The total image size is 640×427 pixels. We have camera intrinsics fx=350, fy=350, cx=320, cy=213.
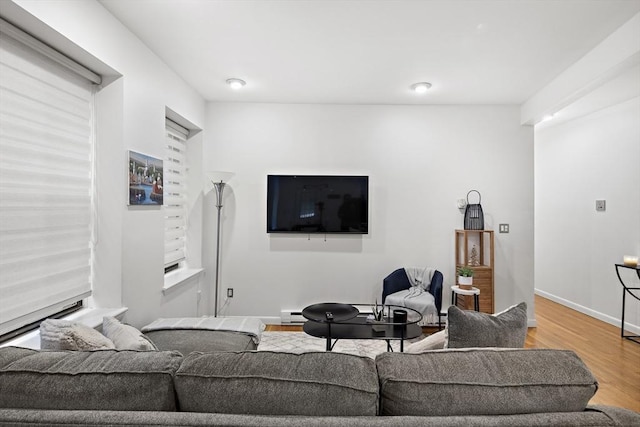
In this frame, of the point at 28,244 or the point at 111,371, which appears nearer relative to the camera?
the point at 111,371

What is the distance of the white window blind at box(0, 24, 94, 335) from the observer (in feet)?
5.99

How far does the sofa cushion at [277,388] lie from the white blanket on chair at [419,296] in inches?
109

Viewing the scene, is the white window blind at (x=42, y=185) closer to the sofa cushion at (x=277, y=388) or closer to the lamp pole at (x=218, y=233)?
the sofa cushion at (x=277, y=388)

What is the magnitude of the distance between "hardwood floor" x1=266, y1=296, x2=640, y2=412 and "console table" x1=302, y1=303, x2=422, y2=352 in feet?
4.42

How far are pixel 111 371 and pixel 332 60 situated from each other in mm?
2833

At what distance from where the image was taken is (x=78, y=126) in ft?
7.71

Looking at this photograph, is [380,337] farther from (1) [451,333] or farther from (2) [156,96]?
(2) [156,96]

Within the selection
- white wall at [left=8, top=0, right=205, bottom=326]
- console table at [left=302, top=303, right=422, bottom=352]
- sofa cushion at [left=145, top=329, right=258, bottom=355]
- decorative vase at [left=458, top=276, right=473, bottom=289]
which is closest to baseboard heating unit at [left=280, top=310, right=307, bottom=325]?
console table at [left=302, top=303, right=422, bottom=352]

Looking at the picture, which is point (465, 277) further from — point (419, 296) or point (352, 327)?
point (352, 327)

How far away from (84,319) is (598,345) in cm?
473

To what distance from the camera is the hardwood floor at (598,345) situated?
2.71 metres

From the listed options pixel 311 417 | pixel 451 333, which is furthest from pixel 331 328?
pixel 311 417

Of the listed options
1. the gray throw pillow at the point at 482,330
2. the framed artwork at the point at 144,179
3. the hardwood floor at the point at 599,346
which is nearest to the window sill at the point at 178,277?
the framed artwork at the point at 144,179

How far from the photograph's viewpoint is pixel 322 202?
4262mm
